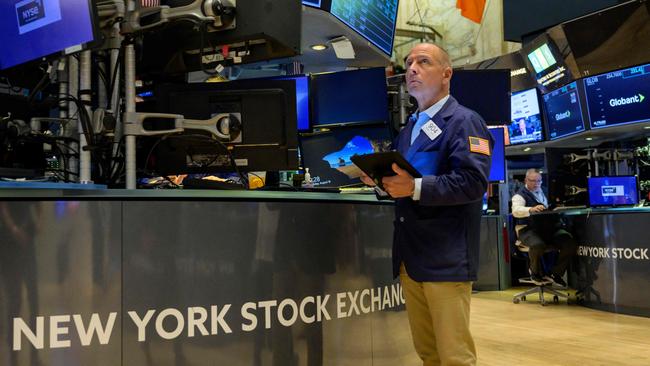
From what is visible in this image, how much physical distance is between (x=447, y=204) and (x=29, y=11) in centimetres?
177

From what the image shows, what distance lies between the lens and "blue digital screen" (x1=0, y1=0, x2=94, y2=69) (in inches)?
86.8

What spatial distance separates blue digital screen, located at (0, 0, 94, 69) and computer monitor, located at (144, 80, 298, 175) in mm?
572

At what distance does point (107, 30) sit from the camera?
2.57 meters

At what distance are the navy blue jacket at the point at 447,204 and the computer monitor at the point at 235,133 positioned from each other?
624 millimetres

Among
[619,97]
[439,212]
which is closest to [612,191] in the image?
[619,97]

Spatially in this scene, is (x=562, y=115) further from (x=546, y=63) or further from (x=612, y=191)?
(x=612, y=191)

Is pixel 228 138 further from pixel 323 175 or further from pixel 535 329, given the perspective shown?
pixel 535 329

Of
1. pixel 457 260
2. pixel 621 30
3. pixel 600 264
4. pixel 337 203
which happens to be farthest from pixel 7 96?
pixel 621 30

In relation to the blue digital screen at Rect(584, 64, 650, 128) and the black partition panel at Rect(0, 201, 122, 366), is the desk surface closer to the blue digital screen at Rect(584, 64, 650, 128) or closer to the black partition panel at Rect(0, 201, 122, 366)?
the black partition panel at Rect(0, 201, 122, 366)

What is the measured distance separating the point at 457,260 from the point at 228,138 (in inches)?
42.7

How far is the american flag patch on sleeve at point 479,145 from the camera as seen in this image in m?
2.29

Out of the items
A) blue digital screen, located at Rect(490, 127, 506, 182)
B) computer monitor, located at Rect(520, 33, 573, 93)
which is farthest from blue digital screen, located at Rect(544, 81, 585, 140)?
blue digital screen, located at Rect(490, 127, 506, 182)

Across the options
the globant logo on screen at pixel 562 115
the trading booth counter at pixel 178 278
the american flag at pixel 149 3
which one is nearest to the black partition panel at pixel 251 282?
the trading booth counter at pixel 178 278

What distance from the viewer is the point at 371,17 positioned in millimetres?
5270
